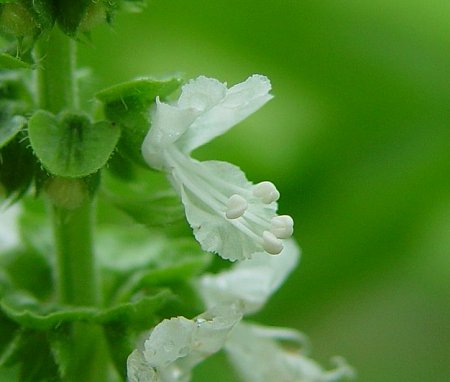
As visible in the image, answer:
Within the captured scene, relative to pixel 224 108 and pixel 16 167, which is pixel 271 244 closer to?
pixel 224 108

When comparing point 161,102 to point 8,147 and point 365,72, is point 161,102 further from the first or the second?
point 365,72

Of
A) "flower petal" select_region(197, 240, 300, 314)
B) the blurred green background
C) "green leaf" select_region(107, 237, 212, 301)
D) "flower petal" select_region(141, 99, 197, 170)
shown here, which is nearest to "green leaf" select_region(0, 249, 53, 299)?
"green leaf" select_region(107, 237, 212, 301)

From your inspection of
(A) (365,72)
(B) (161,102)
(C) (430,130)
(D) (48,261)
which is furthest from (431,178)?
(B) (161,102)

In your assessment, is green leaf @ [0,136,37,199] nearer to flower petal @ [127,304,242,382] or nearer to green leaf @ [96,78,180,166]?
green leaf @ [96,78,180,166]

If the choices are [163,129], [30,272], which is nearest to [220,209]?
[163,129]

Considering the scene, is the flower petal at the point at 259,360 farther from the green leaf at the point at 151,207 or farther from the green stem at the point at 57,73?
the green stem at the point at 57,73

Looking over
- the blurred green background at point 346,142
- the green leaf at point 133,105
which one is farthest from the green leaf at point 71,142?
the blurred green background at point 346,142
